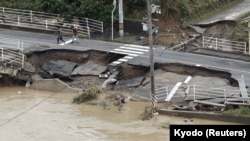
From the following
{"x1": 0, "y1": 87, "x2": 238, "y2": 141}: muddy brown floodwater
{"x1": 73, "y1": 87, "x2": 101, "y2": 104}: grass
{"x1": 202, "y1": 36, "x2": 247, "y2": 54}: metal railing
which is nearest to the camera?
{"x1": 0, "y1": 87, "x2": 238, "y2": 141}: muddy brown floodwater

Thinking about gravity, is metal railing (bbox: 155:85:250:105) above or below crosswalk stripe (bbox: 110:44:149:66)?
below

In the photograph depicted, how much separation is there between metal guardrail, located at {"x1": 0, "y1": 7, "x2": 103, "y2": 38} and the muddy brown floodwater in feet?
28.1

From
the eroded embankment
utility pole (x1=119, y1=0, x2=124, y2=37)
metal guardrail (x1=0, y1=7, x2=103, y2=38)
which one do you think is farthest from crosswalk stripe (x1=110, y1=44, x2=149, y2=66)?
metal guardrail (x1=0, y1=7, x2=103, y2=38)

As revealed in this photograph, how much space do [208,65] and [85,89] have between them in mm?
7435

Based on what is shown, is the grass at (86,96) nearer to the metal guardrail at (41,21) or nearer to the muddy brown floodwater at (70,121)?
the muddy brown floodwater at (70,121)

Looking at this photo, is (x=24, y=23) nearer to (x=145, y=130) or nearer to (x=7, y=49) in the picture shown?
(x=7, y=49)

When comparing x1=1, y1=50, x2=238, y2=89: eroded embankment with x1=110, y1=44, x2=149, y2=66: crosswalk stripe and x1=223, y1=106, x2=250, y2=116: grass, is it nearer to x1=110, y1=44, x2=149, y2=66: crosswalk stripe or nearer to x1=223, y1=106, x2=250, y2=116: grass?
x1=110, y1=44, x2=149, y2=66: crosswalk stripe

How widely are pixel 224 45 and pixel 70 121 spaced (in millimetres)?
13572

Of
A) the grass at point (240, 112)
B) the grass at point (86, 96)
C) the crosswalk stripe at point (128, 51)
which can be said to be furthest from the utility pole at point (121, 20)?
the grass at point (240, 112)

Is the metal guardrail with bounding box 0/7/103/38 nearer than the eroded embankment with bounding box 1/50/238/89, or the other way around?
the eroded embankment with bounding box 1/50/238/89

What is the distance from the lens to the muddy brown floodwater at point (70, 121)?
26.6m

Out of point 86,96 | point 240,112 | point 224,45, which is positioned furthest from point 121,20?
point 240,112

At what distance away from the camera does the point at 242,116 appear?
89.7 feet

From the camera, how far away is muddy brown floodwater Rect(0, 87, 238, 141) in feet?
87.4
